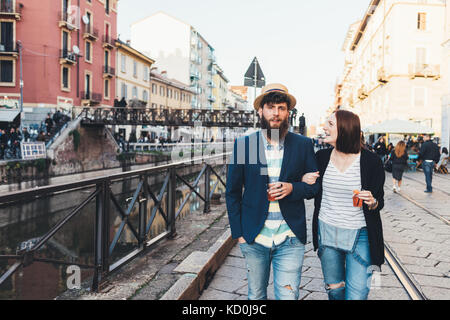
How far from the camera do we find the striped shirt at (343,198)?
8.36 feet

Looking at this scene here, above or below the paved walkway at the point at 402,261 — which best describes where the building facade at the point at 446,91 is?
above

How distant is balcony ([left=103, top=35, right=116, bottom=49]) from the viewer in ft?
121

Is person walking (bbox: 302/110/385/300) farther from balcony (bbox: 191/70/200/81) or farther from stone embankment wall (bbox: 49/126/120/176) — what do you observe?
balcony (bbox: 191/70/200/81)

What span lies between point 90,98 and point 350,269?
34.4 metres

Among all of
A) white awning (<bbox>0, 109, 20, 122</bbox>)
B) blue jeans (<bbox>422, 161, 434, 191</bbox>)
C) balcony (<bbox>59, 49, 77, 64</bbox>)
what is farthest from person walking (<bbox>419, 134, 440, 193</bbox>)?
balcony (<bbox>59, 49, 77, 64</bbox>)

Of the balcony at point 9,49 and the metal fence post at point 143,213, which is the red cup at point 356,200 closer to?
the metal fence post at point 143,213

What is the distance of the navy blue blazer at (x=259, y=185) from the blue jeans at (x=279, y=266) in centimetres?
7

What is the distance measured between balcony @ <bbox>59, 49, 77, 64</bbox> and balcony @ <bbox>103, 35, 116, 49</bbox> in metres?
5.75

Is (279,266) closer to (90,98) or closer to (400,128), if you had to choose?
(400,128)

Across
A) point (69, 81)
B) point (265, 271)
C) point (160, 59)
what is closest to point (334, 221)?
point (265, 271)

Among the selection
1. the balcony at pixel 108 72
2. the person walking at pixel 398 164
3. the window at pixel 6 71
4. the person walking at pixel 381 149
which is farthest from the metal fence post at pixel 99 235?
the balcony at pixel 108 72
